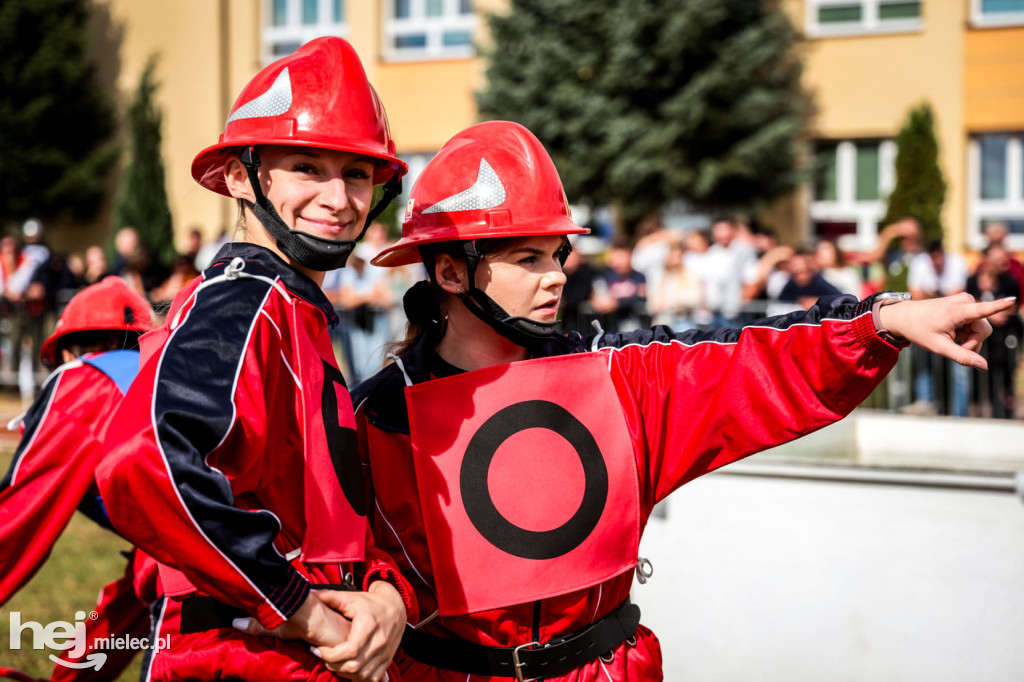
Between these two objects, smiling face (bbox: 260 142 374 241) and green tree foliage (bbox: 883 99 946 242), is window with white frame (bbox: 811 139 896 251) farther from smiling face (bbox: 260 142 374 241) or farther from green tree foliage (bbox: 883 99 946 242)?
smiling face (bbox: 260 142 374 241)

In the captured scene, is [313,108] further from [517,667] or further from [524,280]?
[517,667]

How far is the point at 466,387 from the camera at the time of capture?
2.73 m

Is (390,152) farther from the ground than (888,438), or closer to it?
farther from the ground

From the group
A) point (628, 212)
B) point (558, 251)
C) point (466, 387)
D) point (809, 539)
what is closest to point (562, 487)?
point (466, 387)

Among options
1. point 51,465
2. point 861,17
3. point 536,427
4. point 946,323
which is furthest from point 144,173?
point 946,323

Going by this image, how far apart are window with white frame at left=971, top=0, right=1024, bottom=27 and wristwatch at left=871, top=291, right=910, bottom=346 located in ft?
59.3

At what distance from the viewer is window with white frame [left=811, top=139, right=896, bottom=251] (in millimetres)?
18953

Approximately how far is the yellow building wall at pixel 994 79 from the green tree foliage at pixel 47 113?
1771 centimetres

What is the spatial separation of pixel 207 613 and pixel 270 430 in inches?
17.0

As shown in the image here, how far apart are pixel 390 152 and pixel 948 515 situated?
2.93 metres

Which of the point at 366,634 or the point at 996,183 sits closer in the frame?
the point at 366,634

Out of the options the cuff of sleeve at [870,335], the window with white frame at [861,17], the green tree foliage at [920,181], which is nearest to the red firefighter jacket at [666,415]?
the cuff of sleeve at [870,335]

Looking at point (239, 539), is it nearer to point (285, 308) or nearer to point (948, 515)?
point (285, 308)

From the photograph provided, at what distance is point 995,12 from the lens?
59.7ft
